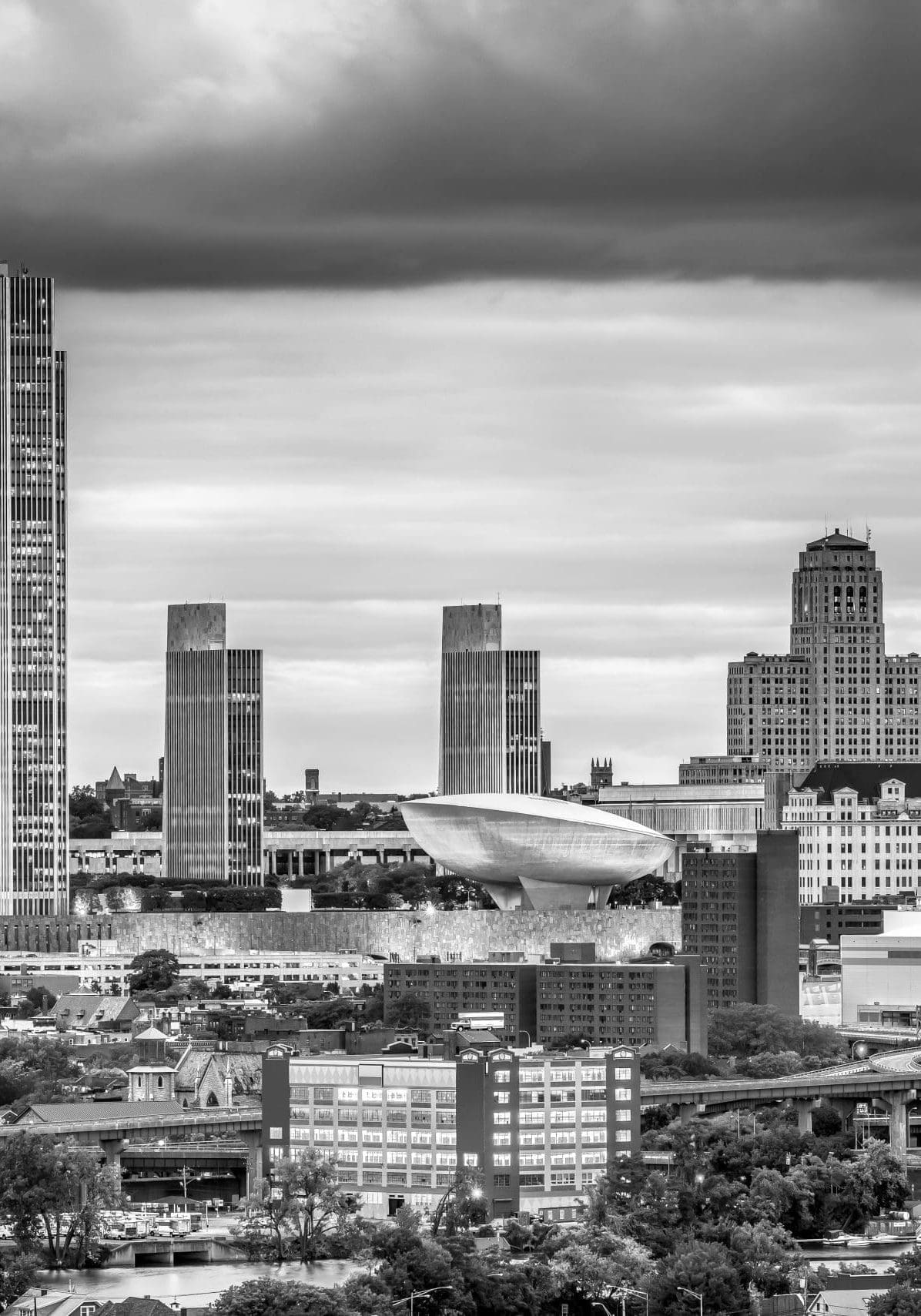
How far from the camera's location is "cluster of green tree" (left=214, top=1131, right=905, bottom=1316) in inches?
3716

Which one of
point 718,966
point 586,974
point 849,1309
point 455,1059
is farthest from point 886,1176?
point 718,966

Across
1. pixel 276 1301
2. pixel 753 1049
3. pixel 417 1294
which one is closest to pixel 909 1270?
pixel 417 1294

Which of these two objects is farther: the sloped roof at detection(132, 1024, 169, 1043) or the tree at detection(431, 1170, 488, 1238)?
the sloped roof at detection(132, 1024, 169, 1043)

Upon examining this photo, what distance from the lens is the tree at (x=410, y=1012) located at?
167 m

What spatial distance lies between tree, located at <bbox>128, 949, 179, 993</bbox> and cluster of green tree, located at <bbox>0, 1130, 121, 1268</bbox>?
250ft

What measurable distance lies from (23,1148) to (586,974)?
57.8 m

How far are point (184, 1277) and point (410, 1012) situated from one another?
68.2 meters

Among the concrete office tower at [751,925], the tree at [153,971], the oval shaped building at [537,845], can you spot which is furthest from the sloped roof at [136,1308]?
the oval shaped building at [537,845]

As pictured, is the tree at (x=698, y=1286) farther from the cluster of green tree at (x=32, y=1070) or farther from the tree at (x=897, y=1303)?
the cluster of green tree at (x=32, y=1070)

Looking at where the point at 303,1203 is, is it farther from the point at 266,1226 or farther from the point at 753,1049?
the point at 753,1049

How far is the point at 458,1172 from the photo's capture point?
115062 millimetres

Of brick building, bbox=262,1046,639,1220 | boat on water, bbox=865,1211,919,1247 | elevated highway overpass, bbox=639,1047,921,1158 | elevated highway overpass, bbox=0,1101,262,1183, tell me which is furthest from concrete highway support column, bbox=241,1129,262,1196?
boat on water, bbox=865,1211,919,1247

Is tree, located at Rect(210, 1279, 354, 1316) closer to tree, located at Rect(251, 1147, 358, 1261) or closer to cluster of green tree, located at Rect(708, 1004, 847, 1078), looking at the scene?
tree, located at Rect(251, 1147, 358, 1261)

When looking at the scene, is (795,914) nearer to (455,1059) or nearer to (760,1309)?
(455,1059)
